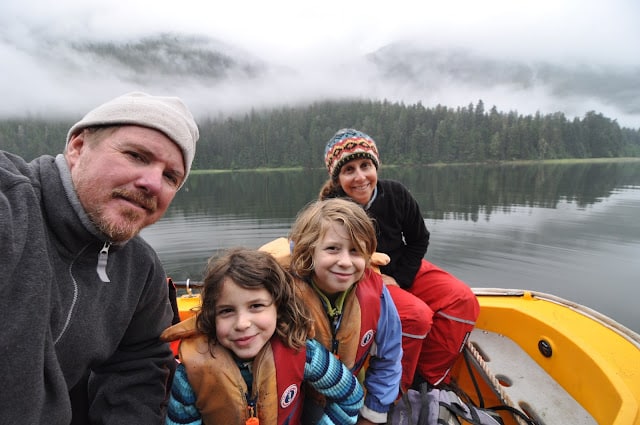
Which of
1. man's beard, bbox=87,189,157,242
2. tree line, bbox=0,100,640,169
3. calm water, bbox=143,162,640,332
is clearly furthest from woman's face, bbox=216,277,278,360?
tree line, bbox=0,100,640,169

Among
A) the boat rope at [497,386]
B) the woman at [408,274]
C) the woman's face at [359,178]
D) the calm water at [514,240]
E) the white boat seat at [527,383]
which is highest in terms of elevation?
the woman's face at [359,178]

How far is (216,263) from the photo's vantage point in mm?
→ 1729

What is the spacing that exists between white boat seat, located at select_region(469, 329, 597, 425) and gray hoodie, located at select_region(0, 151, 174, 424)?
2.33 metres

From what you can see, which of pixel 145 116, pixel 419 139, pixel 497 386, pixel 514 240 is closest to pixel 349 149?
pixel 145 116

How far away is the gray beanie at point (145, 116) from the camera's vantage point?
1343 mm

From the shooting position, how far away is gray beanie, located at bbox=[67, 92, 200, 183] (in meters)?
1.34

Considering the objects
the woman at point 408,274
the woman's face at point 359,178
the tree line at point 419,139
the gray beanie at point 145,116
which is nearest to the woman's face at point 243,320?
the gray beanie at point 145,116

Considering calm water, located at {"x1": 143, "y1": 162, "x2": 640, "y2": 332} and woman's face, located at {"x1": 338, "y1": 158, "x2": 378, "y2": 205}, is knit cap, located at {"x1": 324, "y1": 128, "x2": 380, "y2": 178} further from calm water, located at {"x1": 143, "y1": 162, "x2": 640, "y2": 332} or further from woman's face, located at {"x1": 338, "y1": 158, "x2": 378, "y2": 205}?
calm water, located at {"x1": 143, "y1": 162, "x2": 640, "y2": 332}

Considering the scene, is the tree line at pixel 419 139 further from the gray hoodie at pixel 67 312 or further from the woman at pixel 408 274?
the gray hoodie at pixel 67 312

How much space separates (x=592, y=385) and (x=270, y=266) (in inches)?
87.3

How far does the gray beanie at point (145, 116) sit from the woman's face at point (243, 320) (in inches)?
28.4

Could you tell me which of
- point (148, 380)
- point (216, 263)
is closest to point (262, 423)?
point (148, 380)

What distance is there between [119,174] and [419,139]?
8627cm

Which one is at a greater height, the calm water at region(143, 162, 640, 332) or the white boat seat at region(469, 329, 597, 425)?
the white boat seat at region(469, 329, 597, 425)
